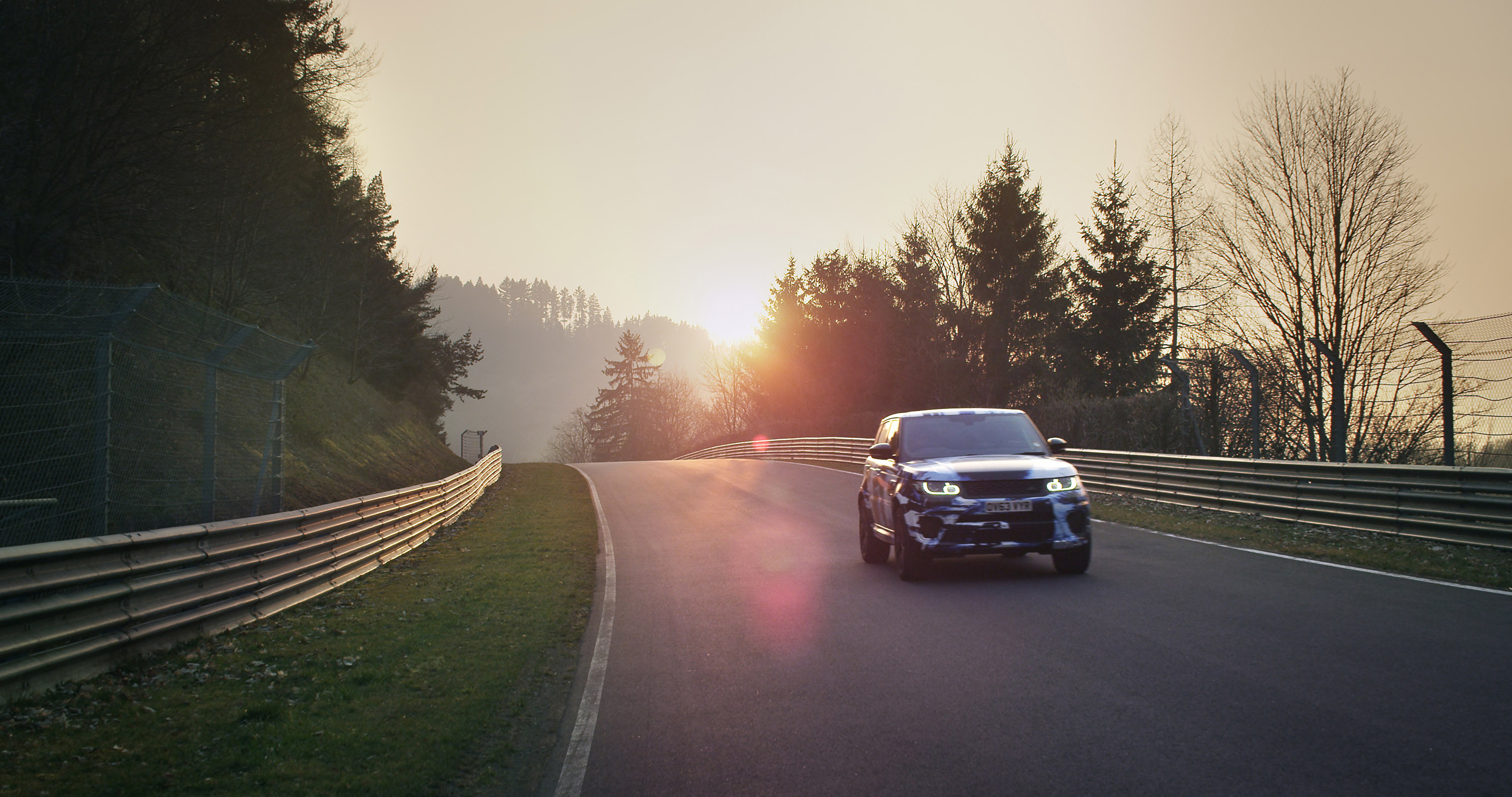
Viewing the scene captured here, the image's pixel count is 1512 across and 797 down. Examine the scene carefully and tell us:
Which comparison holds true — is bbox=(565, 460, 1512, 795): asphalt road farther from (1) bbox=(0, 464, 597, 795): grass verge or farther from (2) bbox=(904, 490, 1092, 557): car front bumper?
(1) bbox=(0, 464, 597, 795): grass verge

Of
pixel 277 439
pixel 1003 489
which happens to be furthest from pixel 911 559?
pixel 277 439

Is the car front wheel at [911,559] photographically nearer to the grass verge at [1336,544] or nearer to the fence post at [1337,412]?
the grass verge at [1336,544]

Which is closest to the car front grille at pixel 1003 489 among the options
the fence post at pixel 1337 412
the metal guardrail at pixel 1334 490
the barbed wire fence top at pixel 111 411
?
the metal guardrail at pixel 1334 490

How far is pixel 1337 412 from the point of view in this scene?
19500mm

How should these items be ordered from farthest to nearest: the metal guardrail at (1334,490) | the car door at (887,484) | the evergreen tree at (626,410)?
the evergreen tree at (626,410) < the car door at (887,484) < the metal guardrail at (1334,490)

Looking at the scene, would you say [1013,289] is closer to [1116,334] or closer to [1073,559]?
[1116,334]

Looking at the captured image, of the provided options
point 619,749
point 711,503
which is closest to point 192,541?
point 619,749

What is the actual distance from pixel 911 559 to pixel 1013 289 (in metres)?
29.0

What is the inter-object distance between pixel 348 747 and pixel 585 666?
2113mm

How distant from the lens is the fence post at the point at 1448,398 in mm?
10531

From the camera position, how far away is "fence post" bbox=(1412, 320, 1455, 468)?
10.5 metres

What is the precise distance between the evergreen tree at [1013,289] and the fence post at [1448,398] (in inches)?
943

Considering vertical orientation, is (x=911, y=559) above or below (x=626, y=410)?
below

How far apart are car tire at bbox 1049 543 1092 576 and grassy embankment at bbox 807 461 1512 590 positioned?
9.27 ft
